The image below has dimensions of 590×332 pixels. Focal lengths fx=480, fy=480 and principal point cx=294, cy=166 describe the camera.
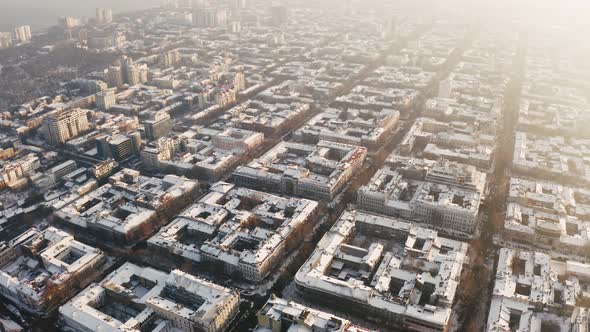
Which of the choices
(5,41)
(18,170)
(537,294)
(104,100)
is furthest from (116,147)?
(5,41)

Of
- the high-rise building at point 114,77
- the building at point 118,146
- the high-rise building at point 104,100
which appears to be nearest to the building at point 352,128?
the building at point 118,146

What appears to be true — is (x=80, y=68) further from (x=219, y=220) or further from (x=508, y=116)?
(x=508, y=116)

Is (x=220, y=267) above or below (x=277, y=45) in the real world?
below

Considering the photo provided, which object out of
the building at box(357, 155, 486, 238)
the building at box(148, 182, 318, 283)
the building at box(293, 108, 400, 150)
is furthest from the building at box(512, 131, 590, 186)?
the building at box(148, 182, 318, 283)

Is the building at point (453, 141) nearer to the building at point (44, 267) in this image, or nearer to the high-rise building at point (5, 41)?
the building at point (44, 267)

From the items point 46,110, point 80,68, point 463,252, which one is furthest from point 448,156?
point 80,68

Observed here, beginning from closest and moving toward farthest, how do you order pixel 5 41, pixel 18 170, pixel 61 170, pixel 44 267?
pixel 44 267 → pixel 18 170 → pixel 61 170 → pixel 5 41

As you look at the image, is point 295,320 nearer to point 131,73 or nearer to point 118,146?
point 118,146
